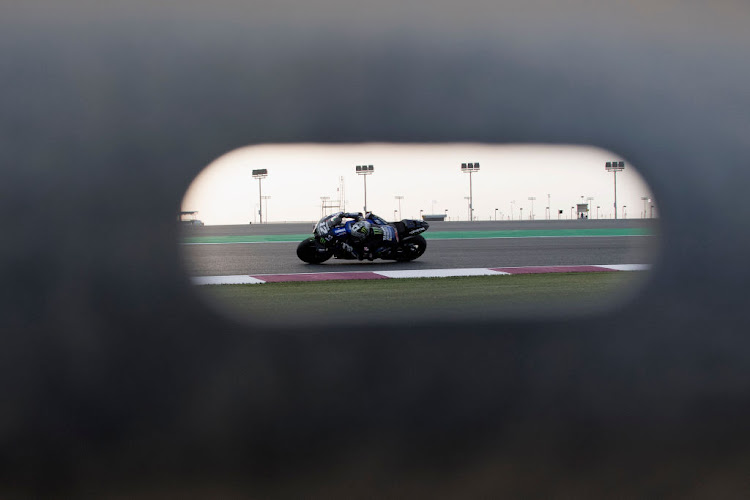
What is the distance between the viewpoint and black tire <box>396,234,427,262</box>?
13.1 meters

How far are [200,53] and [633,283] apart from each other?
1460mm

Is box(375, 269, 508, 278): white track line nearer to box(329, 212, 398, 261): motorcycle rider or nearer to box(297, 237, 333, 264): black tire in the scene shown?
box(329, 212, 398, 261): motorcycle rider

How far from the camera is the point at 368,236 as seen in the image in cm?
1273

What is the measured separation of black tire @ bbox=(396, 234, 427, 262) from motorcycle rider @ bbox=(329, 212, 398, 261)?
0.62 ft

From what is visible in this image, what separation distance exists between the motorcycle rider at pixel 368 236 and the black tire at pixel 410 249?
19 centimetres

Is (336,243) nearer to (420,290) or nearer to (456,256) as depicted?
(456,256)

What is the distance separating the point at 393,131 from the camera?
220 cm

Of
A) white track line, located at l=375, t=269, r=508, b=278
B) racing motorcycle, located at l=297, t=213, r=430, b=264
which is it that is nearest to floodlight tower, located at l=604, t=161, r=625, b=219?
white track line, located at l=375, t=269, r=508, b=278

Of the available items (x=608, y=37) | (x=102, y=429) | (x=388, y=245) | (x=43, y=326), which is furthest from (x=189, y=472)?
(x=388, y=245)


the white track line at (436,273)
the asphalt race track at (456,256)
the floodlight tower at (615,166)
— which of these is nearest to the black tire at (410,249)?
the asphalt race track at (456,256)

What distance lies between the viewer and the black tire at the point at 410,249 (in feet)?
42.9

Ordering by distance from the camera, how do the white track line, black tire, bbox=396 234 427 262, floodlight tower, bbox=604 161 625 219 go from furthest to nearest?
black tire, bbox=396 234 427 262 < the white track line < floodlight tower, bbox=604 161 625 219

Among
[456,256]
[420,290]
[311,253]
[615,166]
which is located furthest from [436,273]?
[615,166]

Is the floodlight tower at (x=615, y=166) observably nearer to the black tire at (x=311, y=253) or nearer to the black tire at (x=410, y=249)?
the black tire at (x=311, y=253)
